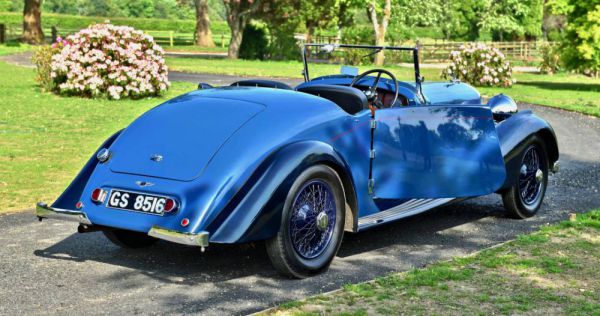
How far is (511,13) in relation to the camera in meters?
63.7

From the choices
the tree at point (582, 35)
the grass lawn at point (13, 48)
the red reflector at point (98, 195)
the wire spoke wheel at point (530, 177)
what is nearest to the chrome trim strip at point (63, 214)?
the red reflector at point (98, 195)

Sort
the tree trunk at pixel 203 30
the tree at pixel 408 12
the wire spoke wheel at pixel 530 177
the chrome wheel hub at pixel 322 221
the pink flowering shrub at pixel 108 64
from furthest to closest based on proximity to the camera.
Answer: the tree trunk at pixel 203 30 < the tree at pixel 408 12 < the pink flowering shrub at pixel 108 64 < the wire spoke wheel at pixel 530 177 < the chrome wheel hub at pixel 322 221

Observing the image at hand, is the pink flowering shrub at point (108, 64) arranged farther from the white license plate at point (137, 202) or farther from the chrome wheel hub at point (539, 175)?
the white license plate at point (137, 202)

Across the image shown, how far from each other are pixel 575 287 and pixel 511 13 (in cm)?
5985

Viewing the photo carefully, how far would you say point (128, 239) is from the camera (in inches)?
289

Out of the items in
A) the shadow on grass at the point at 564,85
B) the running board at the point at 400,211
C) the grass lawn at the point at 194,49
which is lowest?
the shadow on grass at the point at 564,85

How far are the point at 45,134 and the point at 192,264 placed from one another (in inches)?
355

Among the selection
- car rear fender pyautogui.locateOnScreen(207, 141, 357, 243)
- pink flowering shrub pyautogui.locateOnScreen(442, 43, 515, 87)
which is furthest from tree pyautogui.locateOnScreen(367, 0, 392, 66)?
car rear fender pyautogui.locateOnScreen(207, 141, 357, 243)

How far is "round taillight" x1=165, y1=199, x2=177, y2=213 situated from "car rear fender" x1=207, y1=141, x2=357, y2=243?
11.2 inches

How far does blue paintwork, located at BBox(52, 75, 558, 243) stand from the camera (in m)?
6.16

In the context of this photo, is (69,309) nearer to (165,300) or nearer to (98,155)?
(165,300)

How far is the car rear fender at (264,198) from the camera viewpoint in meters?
6.07

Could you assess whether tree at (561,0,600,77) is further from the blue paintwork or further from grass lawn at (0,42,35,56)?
grass lawn at (0,42,35,56)

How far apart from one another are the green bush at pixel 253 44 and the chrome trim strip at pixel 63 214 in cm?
4060
